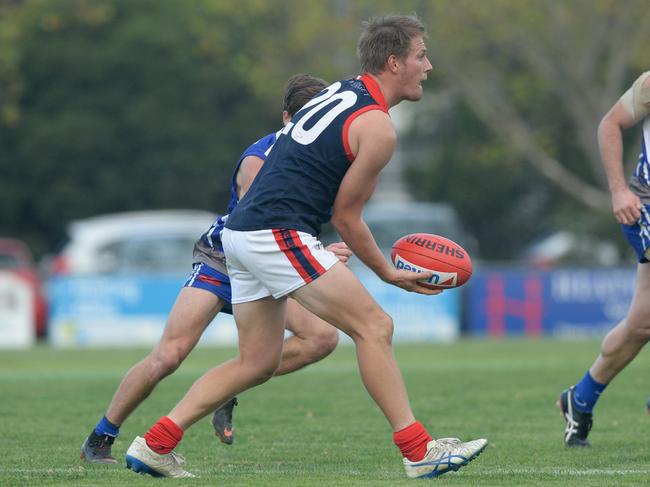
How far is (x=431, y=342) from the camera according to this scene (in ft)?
70.2

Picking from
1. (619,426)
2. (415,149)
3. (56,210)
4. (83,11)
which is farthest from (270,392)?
(415,149)

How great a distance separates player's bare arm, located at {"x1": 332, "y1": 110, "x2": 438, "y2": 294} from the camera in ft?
21.2

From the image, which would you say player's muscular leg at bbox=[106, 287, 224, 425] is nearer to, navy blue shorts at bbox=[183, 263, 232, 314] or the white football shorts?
navy blue shorts at bbox=[183, 263, 232, 314]

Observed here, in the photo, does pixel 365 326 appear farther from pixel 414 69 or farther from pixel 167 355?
pixel 167 355

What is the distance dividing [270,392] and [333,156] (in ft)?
19.7

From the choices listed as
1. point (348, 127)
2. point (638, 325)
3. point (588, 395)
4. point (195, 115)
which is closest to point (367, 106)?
point (348, 127)

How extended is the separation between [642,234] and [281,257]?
7.43 feet

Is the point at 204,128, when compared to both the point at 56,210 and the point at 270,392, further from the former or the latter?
the point at 270,392

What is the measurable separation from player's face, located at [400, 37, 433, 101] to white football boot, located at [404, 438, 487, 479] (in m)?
1.64

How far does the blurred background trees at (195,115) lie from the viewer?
33312 mm

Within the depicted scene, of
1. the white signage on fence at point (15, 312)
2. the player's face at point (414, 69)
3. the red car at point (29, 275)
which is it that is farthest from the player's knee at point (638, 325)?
the red car at point (29, 275)

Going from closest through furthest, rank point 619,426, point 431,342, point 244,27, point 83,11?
point 619,426, point 431,342, point 83,11, point 244,27

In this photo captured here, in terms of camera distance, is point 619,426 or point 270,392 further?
point 270,392

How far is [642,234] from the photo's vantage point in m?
7.77
